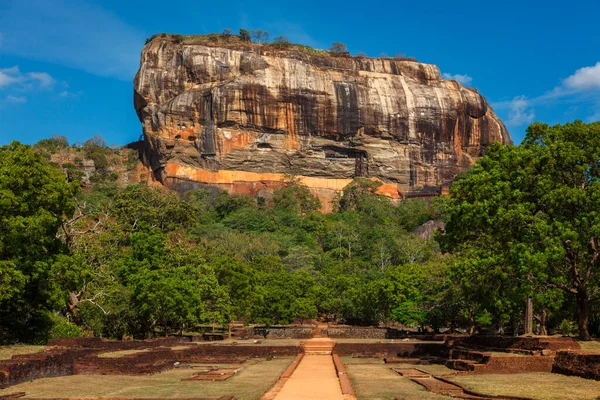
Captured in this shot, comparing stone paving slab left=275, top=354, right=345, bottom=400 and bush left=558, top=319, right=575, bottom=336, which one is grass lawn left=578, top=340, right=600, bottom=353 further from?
bush left=558, top=319, right=575, bottom=336

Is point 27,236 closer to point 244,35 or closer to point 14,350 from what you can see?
point 14,350

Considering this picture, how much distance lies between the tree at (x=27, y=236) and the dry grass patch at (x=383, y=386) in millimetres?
11037

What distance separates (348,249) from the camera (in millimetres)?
66188

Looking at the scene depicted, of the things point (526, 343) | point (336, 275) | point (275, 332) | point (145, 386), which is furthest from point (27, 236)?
point (336, 275)

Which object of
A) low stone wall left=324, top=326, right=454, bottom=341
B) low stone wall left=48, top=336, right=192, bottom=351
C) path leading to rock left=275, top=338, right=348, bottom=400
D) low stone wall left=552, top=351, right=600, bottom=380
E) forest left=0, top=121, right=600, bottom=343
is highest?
forest left=0, top=121, right=600, bottom=343

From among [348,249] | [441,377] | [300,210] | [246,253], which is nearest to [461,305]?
[441,377]

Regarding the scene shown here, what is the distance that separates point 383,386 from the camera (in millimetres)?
15195

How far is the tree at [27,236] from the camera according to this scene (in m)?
19.7

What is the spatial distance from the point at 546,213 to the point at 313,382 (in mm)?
9837

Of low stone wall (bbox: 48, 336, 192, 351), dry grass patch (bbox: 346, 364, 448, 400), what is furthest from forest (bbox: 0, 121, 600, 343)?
dry grass patch (bbox: 346, 364, 448, 400)

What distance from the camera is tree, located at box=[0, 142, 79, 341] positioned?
64.6ft

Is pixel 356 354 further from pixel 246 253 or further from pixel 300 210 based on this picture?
pixel 300 210

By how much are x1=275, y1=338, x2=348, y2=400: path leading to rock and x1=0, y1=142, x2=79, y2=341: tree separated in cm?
931

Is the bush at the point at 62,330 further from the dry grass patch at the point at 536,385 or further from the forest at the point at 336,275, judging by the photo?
the dry grass patch at the point at 536,385
